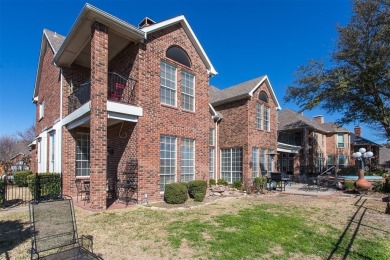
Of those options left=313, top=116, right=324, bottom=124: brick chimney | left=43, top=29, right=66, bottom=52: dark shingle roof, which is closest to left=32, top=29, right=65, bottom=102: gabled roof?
left=43, top=29, right=66, bottom=52: dark shingle roof

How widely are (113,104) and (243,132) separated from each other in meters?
9.73

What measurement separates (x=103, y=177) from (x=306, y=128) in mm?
23801

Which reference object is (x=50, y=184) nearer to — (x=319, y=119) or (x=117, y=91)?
(x=117, y=91)

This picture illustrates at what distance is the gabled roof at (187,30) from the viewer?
1120 centimetres

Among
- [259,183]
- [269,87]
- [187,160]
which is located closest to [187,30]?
[187,160]

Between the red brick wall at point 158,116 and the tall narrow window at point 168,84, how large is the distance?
256 mm

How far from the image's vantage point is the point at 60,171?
12398mm

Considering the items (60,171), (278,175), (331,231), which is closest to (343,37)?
(278,175)

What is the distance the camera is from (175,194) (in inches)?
412

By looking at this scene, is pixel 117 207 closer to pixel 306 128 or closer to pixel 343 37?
pixel 343 37

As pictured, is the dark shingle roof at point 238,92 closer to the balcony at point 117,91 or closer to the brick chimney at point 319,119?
the balcony at point 117,91

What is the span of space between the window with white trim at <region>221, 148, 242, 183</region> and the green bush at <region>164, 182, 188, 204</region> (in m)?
7.30

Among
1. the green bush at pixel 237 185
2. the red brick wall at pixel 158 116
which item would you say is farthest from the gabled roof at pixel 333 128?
the red brick wall at pixel 158 116

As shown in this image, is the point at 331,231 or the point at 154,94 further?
the point at 154,94
